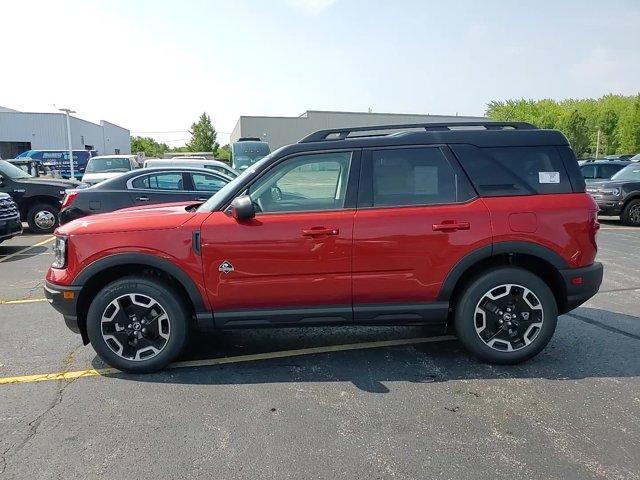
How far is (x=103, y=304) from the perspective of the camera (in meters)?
3.69

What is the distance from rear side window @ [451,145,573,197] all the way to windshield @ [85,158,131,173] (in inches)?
635

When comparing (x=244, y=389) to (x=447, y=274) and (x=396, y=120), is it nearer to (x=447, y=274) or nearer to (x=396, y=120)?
(x=447, y=274)

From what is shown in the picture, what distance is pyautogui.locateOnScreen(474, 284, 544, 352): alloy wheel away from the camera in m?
3.79

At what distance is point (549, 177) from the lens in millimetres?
3814

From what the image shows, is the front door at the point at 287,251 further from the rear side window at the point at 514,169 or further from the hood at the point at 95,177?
the hood at the point at 95,177

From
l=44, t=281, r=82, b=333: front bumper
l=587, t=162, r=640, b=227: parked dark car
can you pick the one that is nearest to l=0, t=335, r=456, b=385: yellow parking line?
l=44, t=281, r=82, b=333: front bumper

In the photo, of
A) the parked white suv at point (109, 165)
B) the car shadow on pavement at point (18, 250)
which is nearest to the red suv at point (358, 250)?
the car shadow on pavement at point (18, 250)

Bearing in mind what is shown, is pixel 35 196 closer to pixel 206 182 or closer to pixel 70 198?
pixel 70 198

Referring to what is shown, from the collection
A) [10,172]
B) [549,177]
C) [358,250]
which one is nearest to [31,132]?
[10,172]

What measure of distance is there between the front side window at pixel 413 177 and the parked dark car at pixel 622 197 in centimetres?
1100

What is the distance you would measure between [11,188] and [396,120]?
41764 mm

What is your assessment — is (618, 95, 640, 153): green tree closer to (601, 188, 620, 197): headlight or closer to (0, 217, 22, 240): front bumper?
(601, 188, 620, 197): headlight

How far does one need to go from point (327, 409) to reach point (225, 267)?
4.33 feet

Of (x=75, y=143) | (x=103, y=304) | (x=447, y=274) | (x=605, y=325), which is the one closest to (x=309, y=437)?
→ (x=447, y=274)
